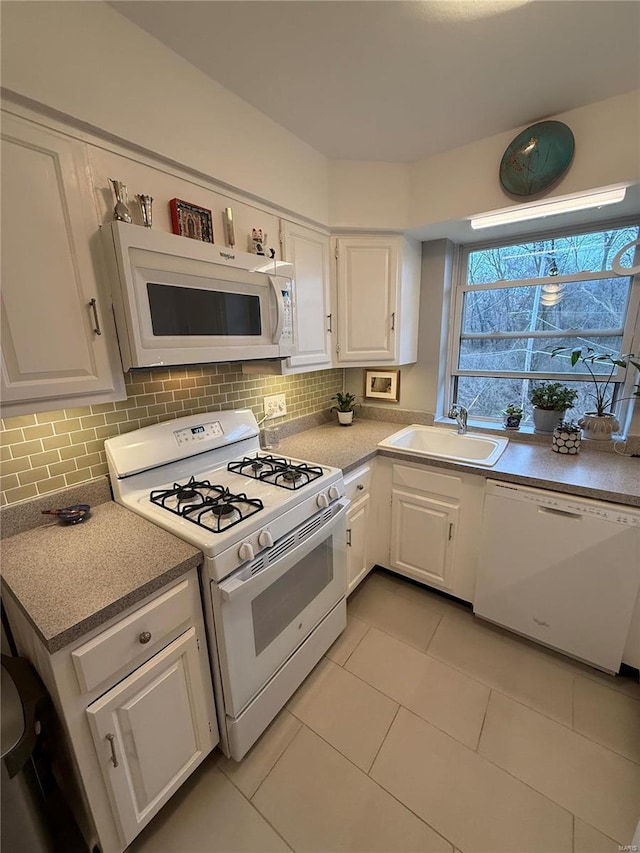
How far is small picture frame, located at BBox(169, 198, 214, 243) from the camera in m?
1.24

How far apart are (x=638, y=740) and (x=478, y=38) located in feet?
8.64

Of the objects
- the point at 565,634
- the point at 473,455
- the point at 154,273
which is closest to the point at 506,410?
the point at 473,455

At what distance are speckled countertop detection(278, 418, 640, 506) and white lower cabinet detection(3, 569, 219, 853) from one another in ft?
3.20

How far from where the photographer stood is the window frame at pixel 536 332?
1835 millimetres

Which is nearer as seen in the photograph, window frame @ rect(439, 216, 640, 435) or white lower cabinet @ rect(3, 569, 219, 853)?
white lower cabinet @ rect(3, 569, 219, 853)

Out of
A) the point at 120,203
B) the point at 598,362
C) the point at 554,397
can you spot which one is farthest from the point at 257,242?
→ the point at 598,362

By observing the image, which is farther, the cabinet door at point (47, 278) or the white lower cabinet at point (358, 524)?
the white lower cabinet at point (358, 524)

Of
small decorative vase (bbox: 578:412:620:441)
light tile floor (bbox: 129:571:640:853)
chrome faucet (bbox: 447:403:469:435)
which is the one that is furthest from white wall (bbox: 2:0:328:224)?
light tile floor (bbox: 129:571:640:853)

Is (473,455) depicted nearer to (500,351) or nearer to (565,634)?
(500,351)

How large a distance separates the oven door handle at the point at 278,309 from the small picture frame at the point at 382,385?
1.18m

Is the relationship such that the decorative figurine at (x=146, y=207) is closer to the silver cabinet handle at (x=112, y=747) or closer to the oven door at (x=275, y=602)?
the oven door at (x=275, y=602)

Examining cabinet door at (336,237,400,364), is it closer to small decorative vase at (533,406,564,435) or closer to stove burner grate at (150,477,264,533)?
small decorative vase at (533,406,564,435)

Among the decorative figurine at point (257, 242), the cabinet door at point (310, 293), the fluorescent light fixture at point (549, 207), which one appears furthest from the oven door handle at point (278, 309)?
the fluorescent light fixture at point (549, 207)

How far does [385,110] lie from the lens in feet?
4.85
